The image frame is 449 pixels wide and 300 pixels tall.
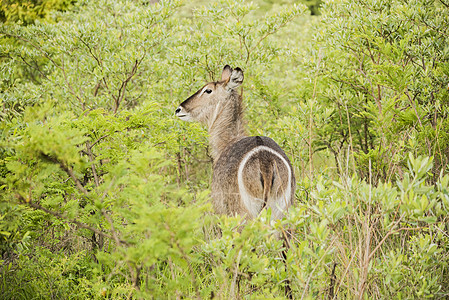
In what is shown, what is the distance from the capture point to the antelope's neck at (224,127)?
455cm

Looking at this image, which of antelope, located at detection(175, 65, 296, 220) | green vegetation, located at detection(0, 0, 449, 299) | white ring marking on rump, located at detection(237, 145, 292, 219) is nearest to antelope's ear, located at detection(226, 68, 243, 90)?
green vegetation, located at detection(0, 0, 449, 299)

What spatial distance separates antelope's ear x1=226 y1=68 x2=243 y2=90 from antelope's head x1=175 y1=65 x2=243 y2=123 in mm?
15

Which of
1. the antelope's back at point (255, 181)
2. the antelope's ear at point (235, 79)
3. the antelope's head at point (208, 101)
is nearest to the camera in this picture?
the antelope's back at point (255, 181)

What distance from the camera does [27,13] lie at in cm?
717

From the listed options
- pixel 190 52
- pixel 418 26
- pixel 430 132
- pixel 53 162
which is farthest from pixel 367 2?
pixel 53 162

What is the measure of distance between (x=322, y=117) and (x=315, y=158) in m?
2.19

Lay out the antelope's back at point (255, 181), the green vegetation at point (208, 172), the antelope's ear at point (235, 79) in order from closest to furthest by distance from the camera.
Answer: the green vegetation at point (208, 172) < the antelope's back at point (255, 181) < the antelope's ear at point (235, 79)

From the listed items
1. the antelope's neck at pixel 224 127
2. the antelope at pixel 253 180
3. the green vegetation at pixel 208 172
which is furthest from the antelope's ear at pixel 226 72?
the antelope at pixel 253 180

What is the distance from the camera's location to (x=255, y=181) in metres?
3.20

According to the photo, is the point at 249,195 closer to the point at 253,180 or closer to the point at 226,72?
the point at 253,180

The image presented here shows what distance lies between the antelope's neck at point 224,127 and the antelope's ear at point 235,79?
239 millimetres

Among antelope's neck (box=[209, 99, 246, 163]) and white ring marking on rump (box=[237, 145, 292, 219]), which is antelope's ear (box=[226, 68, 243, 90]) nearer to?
antelope's neck (box=[209, 99, 246, 163])

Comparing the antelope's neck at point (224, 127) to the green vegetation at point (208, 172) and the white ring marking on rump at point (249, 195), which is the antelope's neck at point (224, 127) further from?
the white ring marking on rump at point (249, 195)

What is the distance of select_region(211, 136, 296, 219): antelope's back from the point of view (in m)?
3.20
